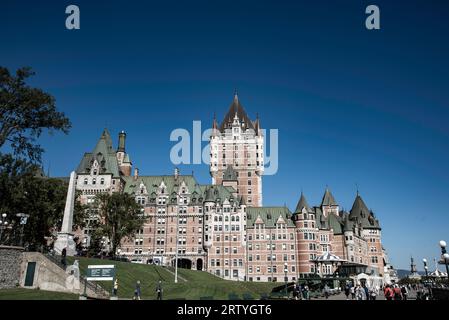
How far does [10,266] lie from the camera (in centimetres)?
3794

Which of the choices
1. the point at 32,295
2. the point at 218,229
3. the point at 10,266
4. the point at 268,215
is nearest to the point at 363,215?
the point at 268,215

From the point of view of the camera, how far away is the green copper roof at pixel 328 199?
111750mm

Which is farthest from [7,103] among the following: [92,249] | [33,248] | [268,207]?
[268,207]

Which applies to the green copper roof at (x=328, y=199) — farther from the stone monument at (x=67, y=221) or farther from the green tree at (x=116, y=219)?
the stone monument at (x=67, y=221)

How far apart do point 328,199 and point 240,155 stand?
30589 mm

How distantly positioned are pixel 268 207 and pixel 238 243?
13965 mm

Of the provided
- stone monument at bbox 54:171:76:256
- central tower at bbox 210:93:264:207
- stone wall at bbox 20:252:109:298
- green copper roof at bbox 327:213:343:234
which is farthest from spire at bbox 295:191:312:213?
stone wall at bbox 20:252:109:298

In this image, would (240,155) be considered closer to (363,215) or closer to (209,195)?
(209,195)

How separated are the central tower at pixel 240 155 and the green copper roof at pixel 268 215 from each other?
13.2m

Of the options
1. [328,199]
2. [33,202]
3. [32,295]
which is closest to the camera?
[32,295]

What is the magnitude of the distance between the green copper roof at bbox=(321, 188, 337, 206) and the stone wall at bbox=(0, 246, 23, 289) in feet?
290

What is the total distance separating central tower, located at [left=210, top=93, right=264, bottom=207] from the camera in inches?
4665

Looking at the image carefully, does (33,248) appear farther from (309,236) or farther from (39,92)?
(309,236)
